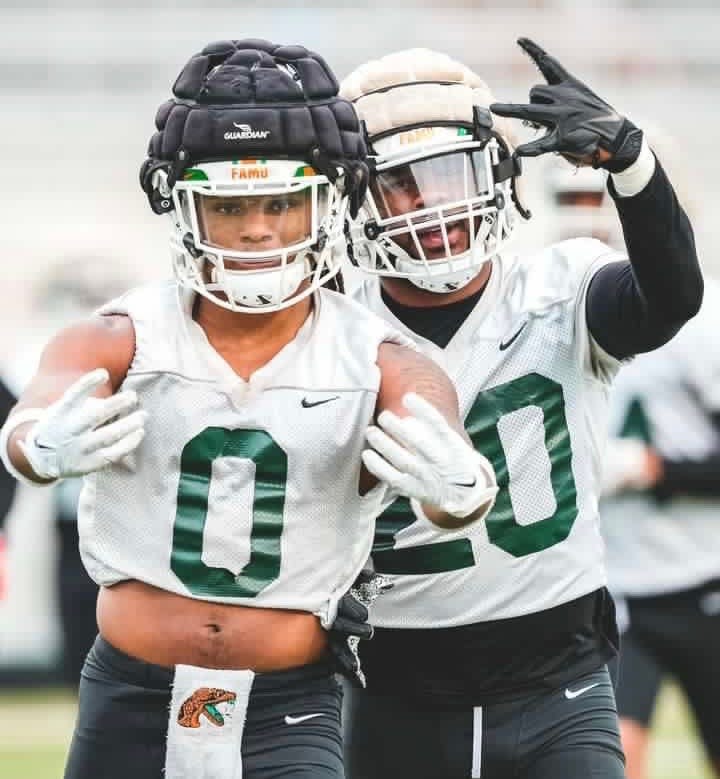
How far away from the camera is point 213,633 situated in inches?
116

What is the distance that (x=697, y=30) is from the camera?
41.5 ft

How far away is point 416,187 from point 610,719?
1.06m

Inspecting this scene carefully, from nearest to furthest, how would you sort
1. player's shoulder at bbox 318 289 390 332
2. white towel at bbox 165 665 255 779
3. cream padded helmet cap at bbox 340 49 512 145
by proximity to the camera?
white towel at bbox 165 665 255 779 < player's shoulder at bbox 318 289 390 332 < cream padded helmet cap at bbox 340 49 512 145

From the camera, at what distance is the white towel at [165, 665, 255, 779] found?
2.93 meters

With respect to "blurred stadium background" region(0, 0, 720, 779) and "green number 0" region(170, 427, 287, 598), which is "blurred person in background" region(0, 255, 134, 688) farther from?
"blurred stadium background" region(0, 0, 720, 779)

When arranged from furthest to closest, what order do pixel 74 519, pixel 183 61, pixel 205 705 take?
pixel 183 61, pixel 74 519, pixel 205 705

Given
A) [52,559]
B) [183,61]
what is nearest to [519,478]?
[52,559]

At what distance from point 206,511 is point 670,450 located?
90.8 inches

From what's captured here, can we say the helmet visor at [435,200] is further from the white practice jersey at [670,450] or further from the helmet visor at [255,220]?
the white practice jersey at [670,450]

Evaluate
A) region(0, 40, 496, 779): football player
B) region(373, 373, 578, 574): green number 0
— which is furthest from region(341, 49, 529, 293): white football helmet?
region(0, 40, 496, 779): football player

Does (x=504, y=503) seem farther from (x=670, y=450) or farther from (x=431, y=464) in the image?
(x=670, y=450)

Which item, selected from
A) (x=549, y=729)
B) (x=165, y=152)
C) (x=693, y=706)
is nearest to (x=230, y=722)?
(x=549, y=729)

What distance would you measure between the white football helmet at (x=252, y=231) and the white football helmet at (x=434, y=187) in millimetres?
372

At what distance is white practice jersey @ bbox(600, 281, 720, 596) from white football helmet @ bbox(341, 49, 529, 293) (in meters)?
1.52
